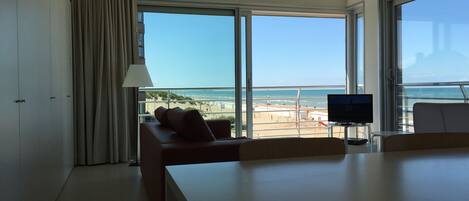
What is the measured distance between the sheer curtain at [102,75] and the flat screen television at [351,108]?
2.58 meters

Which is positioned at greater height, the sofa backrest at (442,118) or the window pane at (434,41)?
the window pane at (434,41)

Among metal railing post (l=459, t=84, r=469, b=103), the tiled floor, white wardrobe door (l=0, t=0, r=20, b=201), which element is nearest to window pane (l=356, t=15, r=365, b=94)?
metal railing post (l=459, t=84, r=469, b=103)

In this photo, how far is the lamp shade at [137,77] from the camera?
456 centimetres

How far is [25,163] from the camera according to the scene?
231cm

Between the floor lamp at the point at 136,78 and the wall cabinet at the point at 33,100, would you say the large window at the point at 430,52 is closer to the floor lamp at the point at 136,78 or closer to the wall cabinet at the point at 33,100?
the floor lamp at the point at 136,78

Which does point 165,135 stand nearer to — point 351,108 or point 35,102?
point 35,102

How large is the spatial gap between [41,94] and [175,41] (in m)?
3.01

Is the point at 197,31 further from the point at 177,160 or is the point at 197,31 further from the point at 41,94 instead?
the point at 177,160

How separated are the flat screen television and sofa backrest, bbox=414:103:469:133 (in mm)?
1596

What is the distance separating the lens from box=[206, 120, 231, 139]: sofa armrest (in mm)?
4449

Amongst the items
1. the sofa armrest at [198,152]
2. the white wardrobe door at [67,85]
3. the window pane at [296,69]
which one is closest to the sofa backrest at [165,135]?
the sofa armrest at [198,152]

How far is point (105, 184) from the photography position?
13.0 feet

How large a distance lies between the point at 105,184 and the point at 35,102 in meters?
1.53

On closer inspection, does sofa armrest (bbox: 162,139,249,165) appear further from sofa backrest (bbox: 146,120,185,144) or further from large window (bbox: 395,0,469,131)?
large window (bbox: 395,0,469,131)
